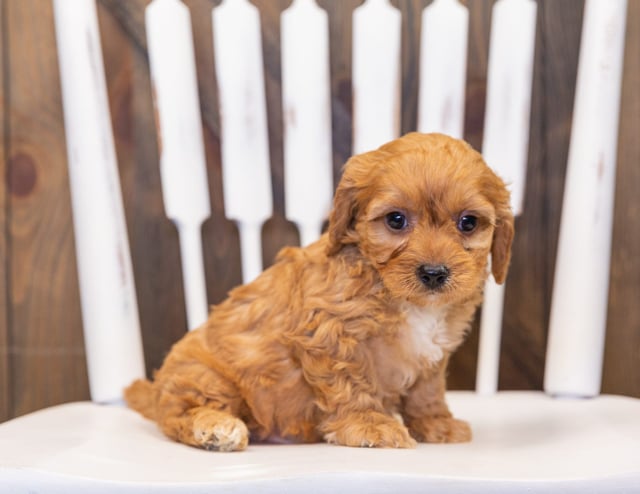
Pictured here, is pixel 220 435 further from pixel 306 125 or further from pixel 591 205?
pixel 591 205

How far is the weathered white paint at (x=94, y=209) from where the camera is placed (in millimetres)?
1564

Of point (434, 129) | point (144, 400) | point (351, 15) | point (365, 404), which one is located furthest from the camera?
point (351, 15)

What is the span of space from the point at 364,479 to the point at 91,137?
3.07ft

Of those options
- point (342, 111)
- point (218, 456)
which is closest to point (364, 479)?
point (218, 456)

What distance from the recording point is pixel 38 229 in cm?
193

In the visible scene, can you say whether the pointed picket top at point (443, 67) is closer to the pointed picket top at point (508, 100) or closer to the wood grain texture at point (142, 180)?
the pointed picket top at point (508, 100)

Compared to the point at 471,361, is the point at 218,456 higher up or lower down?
higher up

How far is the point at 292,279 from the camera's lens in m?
1.40

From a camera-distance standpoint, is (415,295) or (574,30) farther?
(574,30)

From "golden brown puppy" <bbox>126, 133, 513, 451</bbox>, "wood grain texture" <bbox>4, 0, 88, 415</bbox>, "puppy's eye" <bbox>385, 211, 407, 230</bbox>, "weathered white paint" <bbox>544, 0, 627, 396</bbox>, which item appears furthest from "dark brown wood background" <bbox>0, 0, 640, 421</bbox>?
"puppy's eye" <bbox>385, 211, 407, 230</bbox>

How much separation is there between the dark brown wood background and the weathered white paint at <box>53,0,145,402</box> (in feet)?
1.08

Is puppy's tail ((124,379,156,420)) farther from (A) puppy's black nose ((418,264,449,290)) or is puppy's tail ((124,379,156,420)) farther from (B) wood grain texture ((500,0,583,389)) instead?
(B) wood grain texture ((500,0,583,389))

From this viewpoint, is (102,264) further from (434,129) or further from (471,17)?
(471,17)

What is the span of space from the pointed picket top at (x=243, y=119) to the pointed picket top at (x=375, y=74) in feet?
0.68
